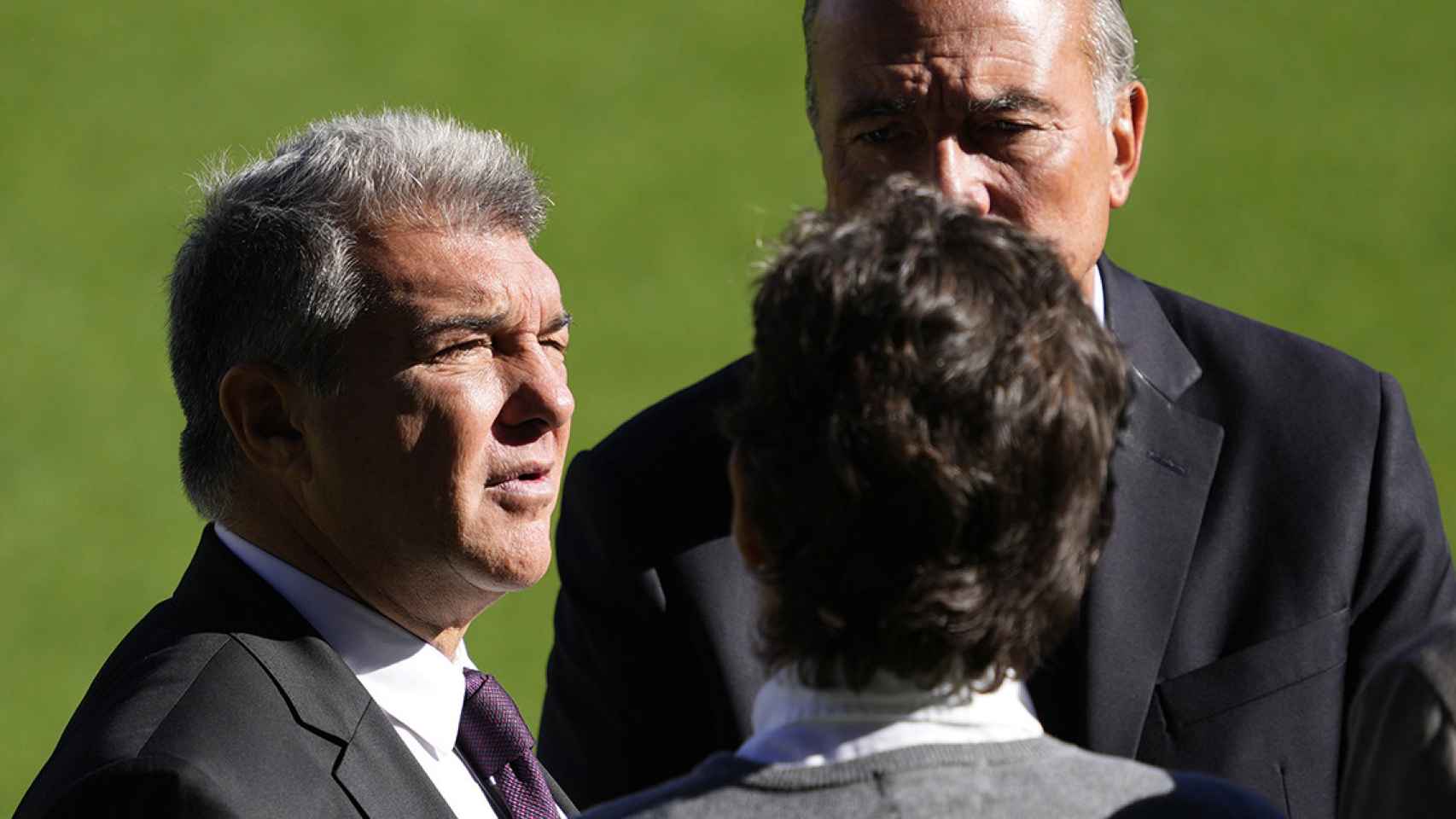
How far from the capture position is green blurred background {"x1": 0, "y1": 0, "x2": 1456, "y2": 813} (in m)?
10.4

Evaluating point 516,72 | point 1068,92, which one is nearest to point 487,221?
point 1068,92

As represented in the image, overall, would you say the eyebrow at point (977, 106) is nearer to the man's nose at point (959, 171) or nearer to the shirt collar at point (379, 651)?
the man's nose at point (959, 171)

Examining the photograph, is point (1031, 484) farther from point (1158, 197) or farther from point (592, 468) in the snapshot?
point (1158, 197)

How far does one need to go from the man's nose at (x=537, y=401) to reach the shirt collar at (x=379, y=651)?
33 cm

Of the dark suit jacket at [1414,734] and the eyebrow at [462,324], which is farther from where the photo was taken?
the eyebrow at [462,324]

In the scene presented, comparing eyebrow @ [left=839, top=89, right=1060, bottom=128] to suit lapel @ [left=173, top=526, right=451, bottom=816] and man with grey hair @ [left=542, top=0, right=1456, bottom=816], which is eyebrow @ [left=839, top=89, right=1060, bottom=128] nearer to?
man with grey hair @ [left=542, top=0, right=1456, bottom=816]

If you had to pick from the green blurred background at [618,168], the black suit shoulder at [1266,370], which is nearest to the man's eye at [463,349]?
the black suit shoulder at [1266,370]

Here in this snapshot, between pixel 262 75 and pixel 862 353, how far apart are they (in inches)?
413

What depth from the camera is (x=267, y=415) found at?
278cm

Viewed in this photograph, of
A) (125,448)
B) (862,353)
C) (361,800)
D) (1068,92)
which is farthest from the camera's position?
(125,448)

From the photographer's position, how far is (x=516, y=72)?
38.9 feet

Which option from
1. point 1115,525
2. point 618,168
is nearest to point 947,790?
point 1115,525

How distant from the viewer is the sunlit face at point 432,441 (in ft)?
9.11

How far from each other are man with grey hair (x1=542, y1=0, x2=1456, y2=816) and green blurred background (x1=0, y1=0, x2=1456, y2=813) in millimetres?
6722
